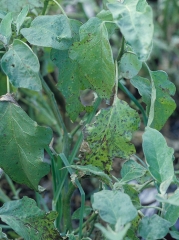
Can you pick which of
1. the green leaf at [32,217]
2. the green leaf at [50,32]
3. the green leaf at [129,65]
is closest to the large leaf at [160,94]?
the green leaf at [129,65]

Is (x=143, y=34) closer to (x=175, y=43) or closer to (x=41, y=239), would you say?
(x=41, y=239)

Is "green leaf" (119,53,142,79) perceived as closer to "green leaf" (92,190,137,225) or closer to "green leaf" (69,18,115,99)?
"green leaf" (69,18,115,99)

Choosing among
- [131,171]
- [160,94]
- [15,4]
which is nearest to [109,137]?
[131,171]

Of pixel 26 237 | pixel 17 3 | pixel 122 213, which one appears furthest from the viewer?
pixel 17 3

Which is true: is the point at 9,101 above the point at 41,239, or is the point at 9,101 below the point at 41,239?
above

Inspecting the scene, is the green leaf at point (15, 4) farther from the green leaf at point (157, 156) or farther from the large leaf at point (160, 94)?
the green leaf at point (157, 156)

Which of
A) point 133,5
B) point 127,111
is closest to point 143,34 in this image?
point 133,5

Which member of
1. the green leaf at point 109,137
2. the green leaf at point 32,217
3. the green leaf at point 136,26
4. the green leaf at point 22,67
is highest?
the green leaf at point 136,26
